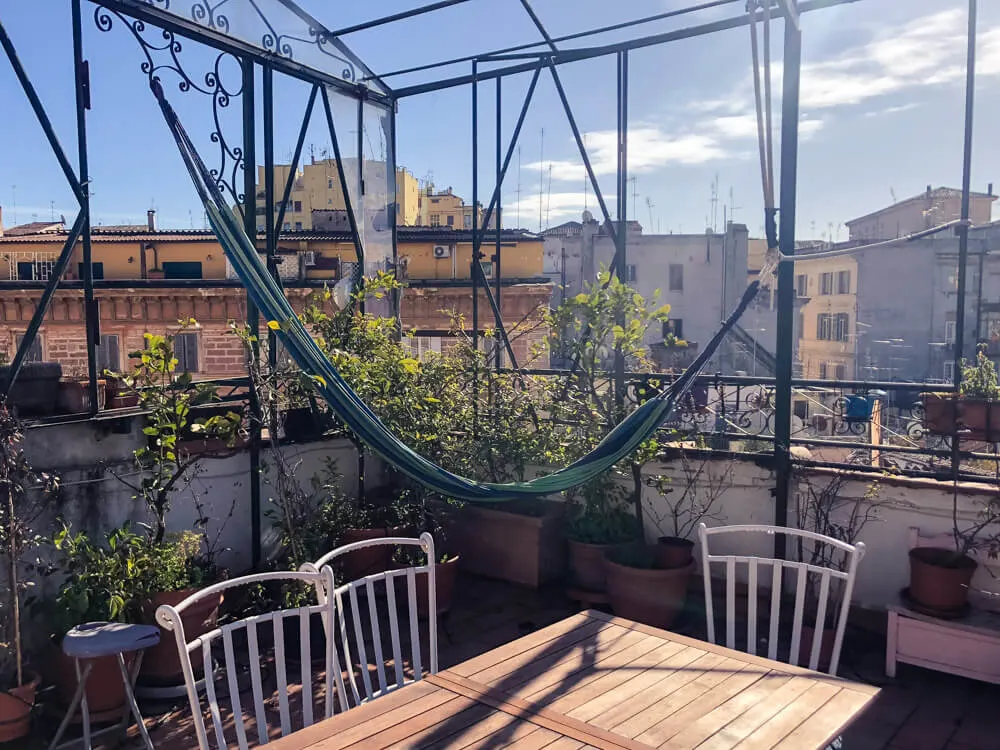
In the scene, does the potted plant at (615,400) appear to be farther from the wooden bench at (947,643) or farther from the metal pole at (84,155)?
the metal pole at (84,155)

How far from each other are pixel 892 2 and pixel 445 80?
2128 mm

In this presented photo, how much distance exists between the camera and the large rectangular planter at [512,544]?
3898 millimetres

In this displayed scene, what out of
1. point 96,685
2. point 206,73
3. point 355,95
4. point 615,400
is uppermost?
→ point 355,95

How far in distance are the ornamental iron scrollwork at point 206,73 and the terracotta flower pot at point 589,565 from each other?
211cm

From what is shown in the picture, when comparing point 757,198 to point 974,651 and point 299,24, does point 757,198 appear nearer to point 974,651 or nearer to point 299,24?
point 974,651

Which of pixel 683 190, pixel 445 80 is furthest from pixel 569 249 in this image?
pixel 445 80

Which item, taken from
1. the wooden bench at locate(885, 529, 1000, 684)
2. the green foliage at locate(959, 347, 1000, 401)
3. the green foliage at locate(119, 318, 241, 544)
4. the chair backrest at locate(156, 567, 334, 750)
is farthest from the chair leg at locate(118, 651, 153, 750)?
the green foliage at locate(959, 347, 1000, 401)

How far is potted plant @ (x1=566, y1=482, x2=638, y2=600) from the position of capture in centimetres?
369

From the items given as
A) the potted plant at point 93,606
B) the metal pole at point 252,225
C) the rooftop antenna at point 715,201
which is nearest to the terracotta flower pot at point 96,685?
the potted plant at point 93,606

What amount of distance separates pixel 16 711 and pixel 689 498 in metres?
2.65

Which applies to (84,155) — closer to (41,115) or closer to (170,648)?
(41,115)

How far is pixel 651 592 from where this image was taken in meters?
3.38

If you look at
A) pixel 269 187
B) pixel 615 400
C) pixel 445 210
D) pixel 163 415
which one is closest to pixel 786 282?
pixel 615 400

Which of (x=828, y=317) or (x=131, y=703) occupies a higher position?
(x=828, y=317)
